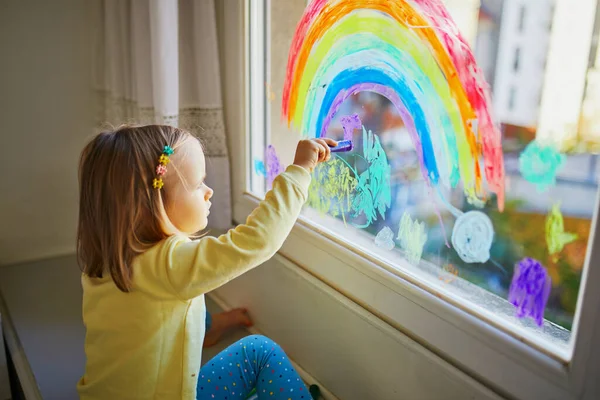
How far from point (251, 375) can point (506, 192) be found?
60cm

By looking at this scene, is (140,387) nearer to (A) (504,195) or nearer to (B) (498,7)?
(A) (504,195)

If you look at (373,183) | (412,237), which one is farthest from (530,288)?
(373,183)

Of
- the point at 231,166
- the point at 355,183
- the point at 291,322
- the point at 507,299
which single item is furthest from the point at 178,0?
the point at 507,299

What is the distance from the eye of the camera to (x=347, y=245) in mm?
1057

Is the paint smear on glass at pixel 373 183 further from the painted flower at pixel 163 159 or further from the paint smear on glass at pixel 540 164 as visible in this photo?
the painted flower at pixel 163 159

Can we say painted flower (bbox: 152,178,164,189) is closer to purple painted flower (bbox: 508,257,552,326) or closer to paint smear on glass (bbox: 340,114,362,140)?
paint smear on glass (bbox: 340,114,362,140)

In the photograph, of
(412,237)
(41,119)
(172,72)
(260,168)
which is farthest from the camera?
(41,119)

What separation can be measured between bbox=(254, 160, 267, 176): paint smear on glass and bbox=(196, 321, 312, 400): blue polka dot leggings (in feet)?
1.46

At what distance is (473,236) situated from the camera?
82 centimetres

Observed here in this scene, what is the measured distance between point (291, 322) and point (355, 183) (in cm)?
39

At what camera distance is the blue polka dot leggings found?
3.27 ft

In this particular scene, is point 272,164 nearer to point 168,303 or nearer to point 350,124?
point 350,124

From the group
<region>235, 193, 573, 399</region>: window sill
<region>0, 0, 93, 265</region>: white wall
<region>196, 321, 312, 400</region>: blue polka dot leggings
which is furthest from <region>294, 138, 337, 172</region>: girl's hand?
<region>0, 0, 93, 265</region>: white wall

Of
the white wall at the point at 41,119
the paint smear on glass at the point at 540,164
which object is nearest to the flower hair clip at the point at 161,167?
the paint smear on glass at the point at 540,164
